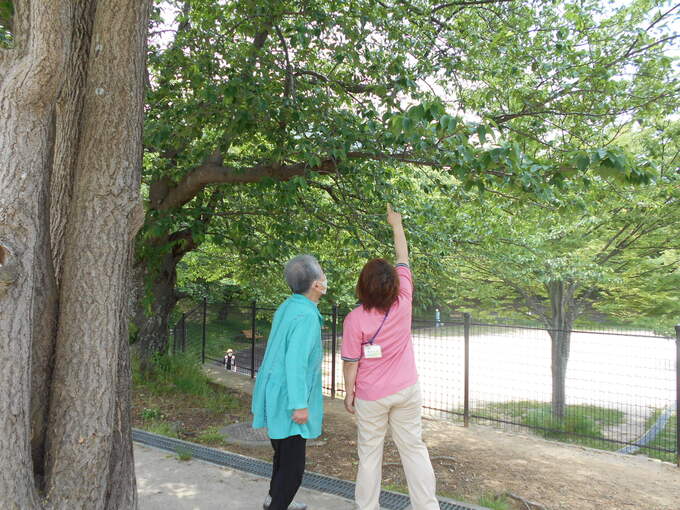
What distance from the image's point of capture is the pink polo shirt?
10.8 feet

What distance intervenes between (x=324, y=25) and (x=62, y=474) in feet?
17.8

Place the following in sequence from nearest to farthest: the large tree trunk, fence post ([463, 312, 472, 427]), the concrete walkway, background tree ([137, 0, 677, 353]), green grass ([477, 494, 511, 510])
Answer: the concrete walkway
green grass ([477, 494, 511, 510])
background tree ([137, 0, 677, 353])
fence post ([463, 312, 472, 427])
the large tree trunk

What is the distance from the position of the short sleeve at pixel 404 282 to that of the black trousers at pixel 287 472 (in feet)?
3.66

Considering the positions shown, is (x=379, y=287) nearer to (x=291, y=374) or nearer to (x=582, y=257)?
(x=291, y=374)

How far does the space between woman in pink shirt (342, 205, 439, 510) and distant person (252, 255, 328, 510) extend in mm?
245

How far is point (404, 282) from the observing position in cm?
347

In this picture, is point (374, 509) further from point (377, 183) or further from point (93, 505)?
point (377, 183)

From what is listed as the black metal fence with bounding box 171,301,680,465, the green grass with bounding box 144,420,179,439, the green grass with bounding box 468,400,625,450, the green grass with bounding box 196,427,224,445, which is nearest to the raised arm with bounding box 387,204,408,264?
the green grass with bounding box 196,427,224,445

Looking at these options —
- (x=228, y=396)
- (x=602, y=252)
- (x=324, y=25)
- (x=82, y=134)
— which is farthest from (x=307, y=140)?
(x=602, y=252)

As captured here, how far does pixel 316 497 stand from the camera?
13.1ft

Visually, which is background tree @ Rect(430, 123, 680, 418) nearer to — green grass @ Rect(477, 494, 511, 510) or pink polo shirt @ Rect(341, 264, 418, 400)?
green grass @ Rect(477, 494, 511, 510)

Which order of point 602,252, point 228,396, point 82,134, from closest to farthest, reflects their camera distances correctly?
1. point 82,134
2. point 228,396
3. point 602,252

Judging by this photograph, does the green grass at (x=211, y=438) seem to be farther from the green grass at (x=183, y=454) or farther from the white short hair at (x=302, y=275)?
the white short hair at (x=302, y=275)

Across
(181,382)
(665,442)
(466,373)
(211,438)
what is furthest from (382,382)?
(665,442)
